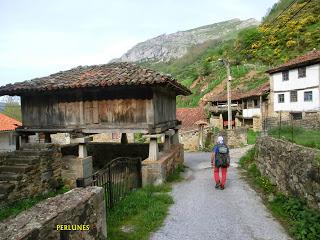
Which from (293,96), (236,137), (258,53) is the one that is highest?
(258,53)

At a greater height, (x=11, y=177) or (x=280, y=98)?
(x=280, y=98)

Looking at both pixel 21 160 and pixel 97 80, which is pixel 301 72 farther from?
pixel 21 160

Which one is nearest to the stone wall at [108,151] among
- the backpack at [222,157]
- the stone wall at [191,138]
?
the backpack at [222,157]

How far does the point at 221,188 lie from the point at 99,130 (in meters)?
4.98

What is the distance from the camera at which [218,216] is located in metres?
6.98

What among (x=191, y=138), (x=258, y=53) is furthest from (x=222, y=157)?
(x=258, y=53)

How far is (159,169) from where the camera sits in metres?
10.4

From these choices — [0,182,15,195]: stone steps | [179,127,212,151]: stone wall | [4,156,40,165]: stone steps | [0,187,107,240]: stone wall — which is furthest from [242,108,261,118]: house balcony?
[0,187,107,240]: stone wall

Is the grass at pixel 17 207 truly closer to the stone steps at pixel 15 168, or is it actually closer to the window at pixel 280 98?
the stone steps at pixel 15 168

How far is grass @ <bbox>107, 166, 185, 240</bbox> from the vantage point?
594cm

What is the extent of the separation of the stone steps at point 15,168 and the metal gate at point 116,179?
9.08ft

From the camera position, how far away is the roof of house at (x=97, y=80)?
34.1ft

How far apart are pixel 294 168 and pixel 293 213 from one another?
1063mm

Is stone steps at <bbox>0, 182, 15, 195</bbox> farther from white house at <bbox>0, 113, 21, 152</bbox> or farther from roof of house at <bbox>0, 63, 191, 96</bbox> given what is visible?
white house at <bbox>0, 113, 21, 152</bbox>
